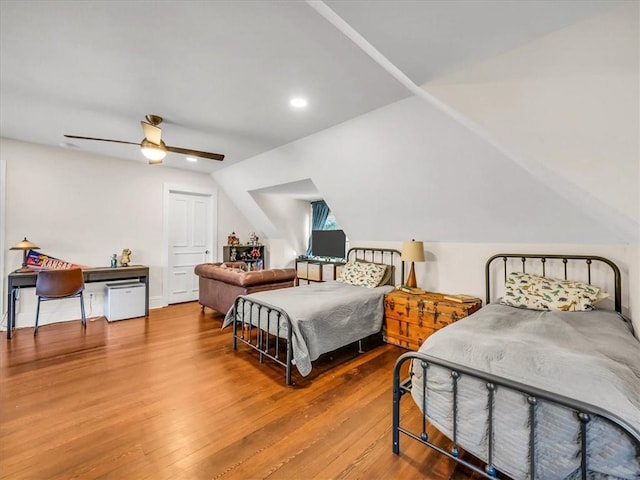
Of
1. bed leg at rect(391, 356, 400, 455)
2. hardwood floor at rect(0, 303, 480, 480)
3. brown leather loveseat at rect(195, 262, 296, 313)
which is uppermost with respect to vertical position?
brown leather loveseat at rect(195, 262, 296, 313)

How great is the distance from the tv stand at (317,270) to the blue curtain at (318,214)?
0.69 metres

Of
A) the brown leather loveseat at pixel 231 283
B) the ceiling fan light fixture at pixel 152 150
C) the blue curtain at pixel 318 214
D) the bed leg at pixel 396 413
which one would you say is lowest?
the bed leg at pixel 396 413

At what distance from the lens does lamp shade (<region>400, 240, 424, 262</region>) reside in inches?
142

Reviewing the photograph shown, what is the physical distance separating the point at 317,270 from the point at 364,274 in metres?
1.35

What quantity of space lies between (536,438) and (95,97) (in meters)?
3.98

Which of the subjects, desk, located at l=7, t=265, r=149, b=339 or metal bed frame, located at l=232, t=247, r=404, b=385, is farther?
desk, located at l=7, t=265, r=149, b=339

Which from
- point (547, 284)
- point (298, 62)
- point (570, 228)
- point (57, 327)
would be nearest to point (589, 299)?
point (547, 284)

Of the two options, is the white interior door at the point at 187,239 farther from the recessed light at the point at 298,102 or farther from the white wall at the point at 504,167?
the recessed light at the point at 298,102

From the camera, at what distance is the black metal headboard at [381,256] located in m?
4.17

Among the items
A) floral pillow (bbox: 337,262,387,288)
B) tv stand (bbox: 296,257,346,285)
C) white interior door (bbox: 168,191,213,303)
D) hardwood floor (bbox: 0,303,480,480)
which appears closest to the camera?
hardwood floor (bbox: 0,303,480,480)

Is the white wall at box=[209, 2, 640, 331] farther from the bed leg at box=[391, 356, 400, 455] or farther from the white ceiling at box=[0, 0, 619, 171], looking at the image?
the bed leg at box=[391, 356, 400, 455]

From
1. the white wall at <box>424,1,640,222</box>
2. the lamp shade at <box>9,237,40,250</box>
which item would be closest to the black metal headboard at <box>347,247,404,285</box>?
the white wall at <box>424,1,640,222</box>

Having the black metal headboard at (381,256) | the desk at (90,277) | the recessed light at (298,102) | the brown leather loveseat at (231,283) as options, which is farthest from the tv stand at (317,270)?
the recessed light at (298,102)

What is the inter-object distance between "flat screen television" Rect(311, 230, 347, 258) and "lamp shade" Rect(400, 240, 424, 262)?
5.36 feet
